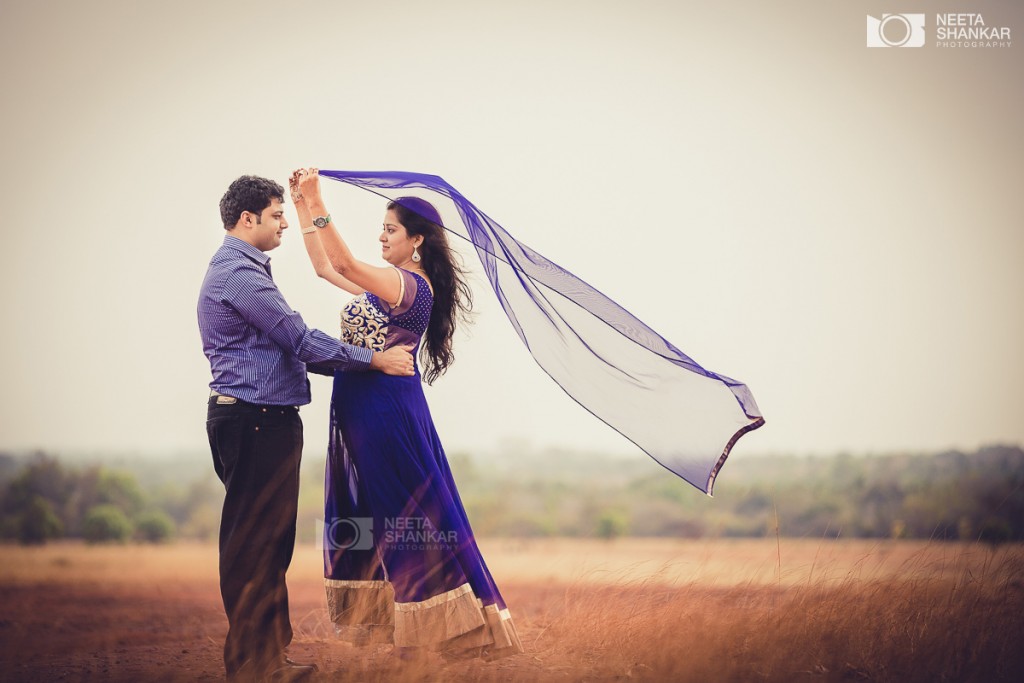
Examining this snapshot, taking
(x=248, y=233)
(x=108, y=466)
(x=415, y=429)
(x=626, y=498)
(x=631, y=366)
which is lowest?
(x=626, y=498)

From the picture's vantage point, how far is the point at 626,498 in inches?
910

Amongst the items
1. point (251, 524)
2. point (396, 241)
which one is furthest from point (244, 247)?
point (251, 524)

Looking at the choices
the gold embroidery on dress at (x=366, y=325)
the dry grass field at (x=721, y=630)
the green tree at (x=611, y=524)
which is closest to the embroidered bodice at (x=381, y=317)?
the gold embroidery on dress at (x=366, y=325)

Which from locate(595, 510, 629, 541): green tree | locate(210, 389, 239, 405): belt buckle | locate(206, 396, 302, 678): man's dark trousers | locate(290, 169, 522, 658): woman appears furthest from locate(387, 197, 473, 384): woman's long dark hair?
locate(595, 510, 629, 541): green tree

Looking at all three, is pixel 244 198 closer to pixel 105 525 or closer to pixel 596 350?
pixel 596 350

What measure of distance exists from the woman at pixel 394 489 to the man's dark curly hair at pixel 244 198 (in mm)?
150

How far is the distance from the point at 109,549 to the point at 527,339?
11535 mm

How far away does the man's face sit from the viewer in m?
4.02

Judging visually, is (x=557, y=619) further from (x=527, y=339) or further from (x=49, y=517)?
(x=49, y=517)

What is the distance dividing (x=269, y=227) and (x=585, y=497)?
2045cm

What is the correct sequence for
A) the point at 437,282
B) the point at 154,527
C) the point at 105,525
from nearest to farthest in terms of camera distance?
the point at 437,282 → the point at 105,525 → the point at 154,527

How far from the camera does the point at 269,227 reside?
13.3 feet

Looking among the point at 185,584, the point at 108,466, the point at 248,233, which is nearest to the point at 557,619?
the point at 248,233

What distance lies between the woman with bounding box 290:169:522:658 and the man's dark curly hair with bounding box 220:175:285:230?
15 centimetres
